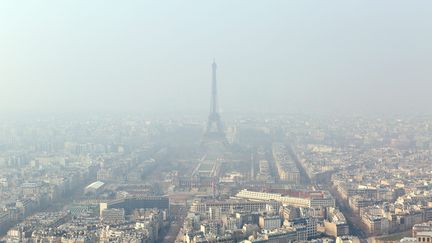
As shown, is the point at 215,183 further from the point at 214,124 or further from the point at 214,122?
the point at 214,124

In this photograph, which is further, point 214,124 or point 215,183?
point 214,124

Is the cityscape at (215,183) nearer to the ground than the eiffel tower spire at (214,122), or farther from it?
nearer to the ground

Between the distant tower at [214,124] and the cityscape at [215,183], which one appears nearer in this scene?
the cityscape at [215,183]

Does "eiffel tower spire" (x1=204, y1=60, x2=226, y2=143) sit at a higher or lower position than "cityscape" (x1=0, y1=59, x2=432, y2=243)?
higher

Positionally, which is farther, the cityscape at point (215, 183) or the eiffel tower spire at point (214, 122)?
the eiffel tower spire at point (214, 122)

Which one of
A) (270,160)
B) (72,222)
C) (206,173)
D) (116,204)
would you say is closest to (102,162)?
(206,173)

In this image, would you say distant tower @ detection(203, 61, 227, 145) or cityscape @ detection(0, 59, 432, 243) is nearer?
→ cityscape @ detection(0, 59, 432, 243)

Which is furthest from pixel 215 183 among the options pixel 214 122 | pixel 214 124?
pixel 214 124

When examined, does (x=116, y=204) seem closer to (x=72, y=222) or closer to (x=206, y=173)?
(x=72, y=222)
